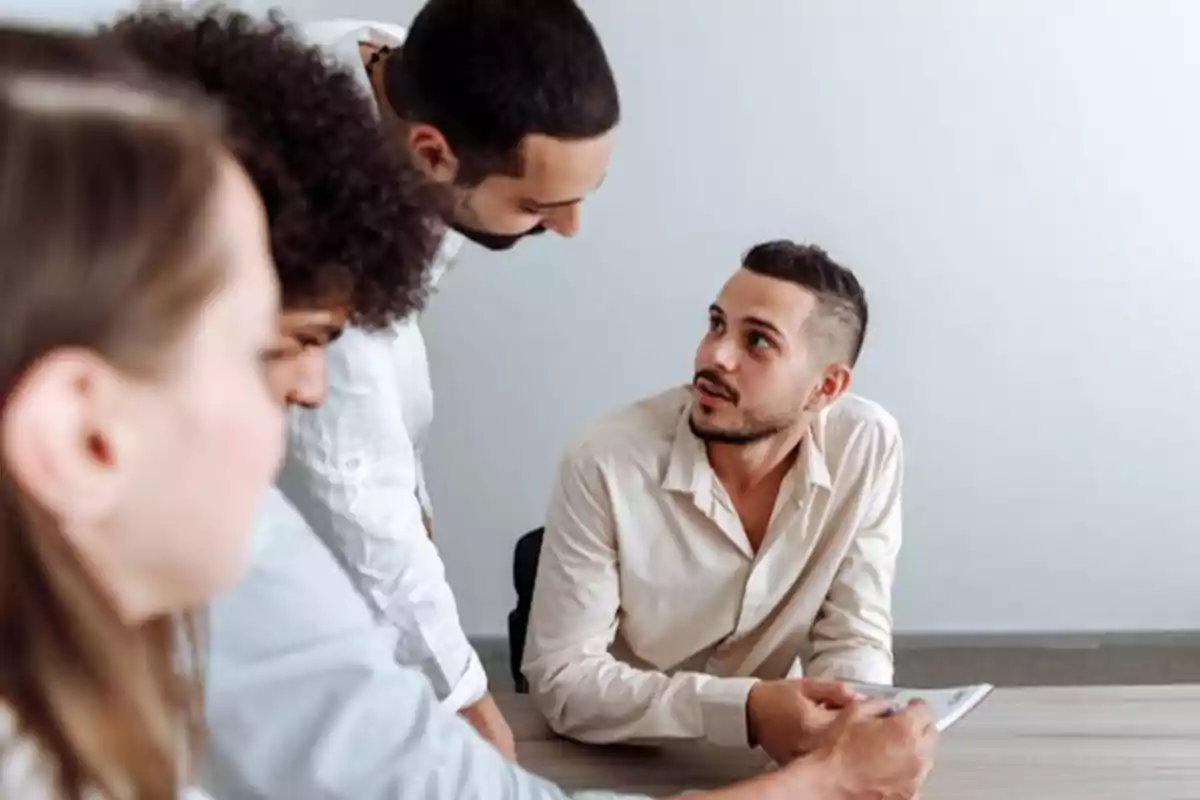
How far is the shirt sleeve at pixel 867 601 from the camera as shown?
1553mm

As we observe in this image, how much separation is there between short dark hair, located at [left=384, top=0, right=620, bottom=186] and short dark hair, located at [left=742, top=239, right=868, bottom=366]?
54 centimetres

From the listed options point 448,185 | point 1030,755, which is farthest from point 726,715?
point 448,185

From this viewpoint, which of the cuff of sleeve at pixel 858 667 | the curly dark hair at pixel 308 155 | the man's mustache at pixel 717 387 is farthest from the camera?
the man's mustache at pixel 717 387

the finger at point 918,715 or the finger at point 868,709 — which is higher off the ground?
the finger at point 918,715

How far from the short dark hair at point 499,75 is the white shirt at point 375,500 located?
7 centimetres

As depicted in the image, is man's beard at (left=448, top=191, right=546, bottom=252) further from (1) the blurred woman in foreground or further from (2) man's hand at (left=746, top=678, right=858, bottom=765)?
(1) the blurred woman in foreground

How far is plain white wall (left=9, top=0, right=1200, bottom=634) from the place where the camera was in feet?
8.09

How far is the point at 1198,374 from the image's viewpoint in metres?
2.67

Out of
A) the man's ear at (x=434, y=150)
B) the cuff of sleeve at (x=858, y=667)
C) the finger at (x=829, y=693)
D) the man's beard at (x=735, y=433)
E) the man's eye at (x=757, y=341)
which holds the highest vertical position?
the man's ear at (x=434, y=150)

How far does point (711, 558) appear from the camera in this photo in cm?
162

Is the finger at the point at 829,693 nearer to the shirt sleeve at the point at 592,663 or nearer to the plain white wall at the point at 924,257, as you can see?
the shirt sleeve at the point at 592,663

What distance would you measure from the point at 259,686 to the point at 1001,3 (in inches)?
84.2

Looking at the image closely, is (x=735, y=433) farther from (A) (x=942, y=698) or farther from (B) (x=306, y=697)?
(B) (x=306, y=697)

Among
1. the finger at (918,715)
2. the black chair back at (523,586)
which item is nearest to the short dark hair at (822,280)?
the black chair back at (523,586)
